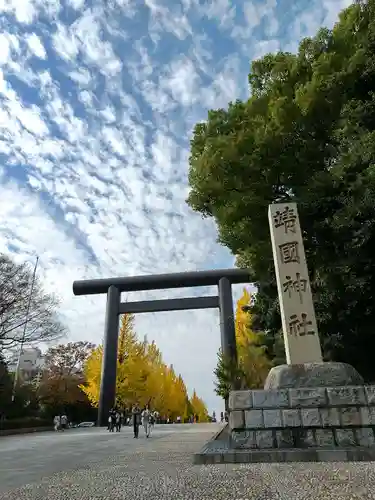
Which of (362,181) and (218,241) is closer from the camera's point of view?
(362,181)

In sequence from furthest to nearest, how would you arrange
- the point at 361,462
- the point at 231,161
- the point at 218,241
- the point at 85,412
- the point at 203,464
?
the point at 85,412
the point at 218,241
the point at 231,161
the point at 203,464
the point at 361,462

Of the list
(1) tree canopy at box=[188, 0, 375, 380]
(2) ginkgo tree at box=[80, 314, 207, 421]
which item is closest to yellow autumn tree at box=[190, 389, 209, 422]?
(2) ginkgo tree at box=[80, 314, 207, 421]

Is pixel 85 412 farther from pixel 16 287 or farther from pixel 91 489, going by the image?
pixel 91 489

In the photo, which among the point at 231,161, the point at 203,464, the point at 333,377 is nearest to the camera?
the point at 203,464

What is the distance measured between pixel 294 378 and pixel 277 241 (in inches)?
99.0

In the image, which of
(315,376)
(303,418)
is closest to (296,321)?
(315,376)

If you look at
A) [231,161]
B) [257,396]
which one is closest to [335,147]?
[231,161]

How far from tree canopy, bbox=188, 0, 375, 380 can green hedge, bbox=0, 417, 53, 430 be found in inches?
543

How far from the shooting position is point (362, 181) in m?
7.89

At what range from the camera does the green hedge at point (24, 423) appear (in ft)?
54.7

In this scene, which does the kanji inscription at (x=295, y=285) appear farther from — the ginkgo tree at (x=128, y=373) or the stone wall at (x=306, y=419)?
the ginkgo tree at (x=128, y=373)

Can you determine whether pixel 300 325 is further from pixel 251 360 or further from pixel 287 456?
pixel 251 360

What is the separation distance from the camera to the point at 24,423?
18219 millimetres

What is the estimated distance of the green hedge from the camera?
1668cm
